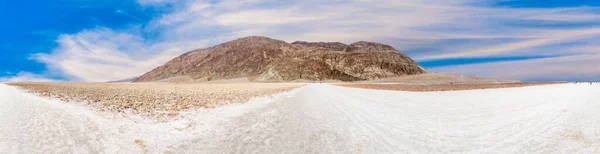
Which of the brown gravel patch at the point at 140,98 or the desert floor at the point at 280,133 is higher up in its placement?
the brown gravel patch at the point at 140,98

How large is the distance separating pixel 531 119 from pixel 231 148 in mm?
12749

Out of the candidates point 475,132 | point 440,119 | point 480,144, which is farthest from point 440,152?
point 440,119

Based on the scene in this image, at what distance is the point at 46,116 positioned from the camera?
12.2 m

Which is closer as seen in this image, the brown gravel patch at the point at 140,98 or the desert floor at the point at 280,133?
the desert floor at the point at 280,133

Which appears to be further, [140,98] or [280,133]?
[140,98]

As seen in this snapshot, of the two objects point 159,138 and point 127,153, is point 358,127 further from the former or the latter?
point 127,153

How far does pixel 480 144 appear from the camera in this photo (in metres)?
11.4

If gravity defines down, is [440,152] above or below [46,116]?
below

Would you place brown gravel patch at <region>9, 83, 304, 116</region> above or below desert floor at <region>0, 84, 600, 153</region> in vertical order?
above

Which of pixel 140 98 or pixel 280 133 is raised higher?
pixel 140 98

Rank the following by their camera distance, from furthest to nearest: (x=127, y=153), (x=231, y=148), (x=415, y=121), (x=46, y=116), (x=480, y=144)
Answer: (x=415, y=121), (x=46, y=116), (x=480, y=144), (x=231, y=148), (x=127, y=153)

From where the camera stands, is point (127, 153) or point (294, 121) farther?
point (294, 121)

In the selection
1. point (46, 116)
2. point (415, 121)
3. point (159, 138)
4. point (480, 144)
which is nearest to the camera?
point (159, 138)

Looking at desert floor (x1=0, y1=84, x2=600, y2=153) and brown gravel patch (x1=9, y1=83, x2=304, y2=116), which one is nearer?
desert floor (x1=0, y1=84, x2=600, y2=153)
